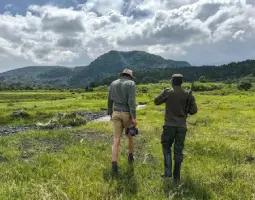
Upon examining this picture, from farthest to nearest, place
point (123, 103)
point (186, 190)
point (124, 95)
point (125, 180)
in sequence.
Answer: point (123, 103)
point (124, 95)
point (125, 180)
point (186, 190)

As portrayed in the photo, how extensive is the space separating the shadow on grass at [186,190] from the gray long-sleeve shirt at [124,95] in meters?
2.95

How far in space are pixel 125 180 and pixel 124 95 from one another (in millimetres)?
3161

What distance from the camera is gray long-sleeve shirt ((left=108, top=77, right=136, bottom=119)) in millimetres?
11406

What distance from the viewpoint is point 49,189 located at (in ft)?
27.6

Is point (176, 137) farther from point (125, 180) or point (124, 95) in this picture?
point (124, 95)

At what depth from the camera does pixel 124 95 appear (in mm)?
11508

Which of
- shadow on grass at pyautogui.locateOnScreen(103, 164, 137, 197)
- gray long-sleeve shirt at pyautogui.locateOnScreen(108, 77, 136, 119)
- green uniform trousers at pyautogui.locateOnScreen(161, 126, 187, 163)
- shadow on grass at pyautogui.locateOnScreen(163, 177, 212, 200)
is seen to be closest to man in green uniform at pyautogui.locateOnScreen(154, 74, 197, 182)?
green uniform trousers at pyautogui.locateOnScreen(161, 126, 187, 163)

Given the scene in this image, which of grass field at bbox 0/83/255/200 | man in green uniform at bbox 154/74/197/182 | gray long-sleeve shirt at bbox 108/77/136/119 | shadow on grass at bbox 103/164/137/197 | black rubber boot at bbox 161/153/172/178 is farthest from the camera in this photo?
gray long-sleeve shirt at bbox 108/77/136/119

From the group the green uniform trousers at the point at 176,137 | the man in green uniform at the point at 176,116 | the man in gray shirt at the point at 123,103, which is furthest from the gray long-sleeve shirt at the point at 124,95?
the green uniform trousers at the point at 176,137

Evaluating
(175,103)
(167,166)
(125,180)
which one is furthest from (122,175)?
(175,103)

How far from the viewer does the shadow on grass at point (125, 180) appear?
8.97 metres

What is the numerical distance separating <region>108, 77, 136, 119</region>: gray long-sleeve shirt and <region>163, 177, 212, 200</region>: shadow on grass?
2.95 metres

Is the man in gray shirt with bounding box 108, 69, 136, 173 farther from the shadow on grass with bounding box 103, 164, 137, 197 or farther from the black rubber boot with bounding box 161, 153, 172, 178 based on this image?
the black rubber boot with bounding box 161, 153, 172, 178

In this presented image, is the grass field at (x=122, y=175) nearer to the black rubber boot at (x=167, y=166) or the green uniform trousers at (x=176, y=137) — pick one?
the black rubber boot at (x=167, y=166)
